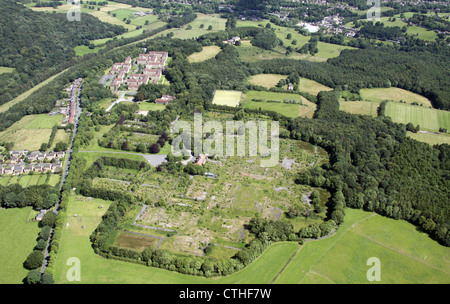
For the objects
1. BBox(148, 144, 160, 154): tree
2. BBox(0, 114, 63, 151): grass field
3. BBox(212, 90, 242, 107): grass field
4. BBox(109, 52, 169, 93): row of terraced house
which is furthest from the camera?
BBox(109, 52, 169, 93): row of terraced house

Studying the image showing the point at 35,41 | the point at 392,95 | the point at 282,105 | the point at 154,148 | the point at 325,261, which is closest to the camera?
the point at 325,261

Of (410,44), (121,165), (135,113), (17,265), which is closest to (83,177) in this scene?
(121,165)

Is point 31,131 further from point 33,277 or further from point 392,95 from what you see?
point 392,95

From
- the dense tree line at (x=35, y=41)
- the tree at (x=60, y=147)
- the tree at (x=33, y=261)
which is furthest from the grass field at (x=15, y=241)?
the dense tree line at (x=35, y=41)

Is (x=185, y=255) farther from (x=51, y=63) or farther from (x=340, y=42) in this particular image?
(x=340, y=42)

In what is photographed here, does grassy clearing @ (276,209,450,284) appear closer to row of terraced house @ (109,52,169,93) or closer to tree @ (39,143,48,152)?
tree @ (39,143,48,152)

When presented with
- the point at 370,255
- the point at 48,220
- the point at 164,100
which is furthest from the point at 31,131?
the point at 370,255

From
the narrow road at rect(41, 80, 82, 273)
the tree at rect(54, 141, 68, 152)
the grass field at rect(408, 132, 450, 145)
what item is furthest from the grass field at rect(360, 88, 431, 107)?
the tree at rect(54, 141, 68, 152)
